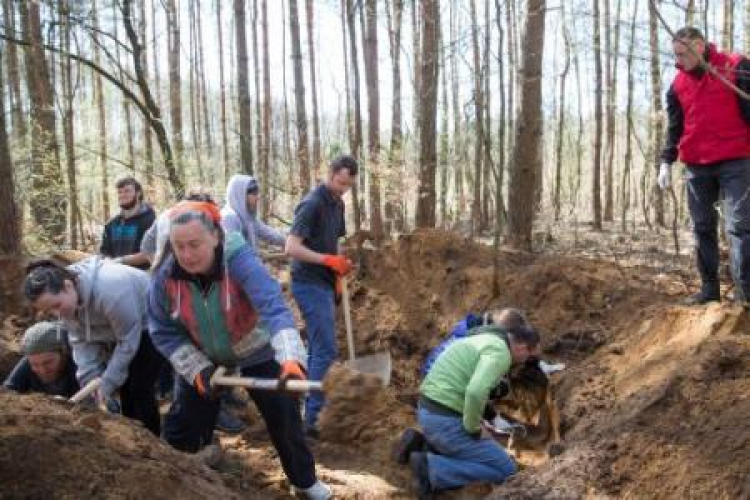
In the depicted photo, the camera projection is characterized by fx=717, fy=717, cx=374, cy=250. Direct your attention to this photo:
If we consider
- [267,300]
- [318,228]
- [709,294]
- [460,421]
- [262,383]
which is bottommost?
[460,421]

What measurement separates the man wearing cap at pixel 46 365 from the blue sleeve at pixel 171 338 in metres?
1.10

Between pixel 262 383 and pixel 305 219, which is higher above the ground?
pixel 305 219

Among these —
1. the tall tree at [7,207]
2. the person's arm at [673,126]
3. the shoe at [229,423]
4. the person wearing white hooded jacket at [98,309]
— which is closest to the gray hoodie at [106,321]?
the person wearing white hooded jacket at [98,309]

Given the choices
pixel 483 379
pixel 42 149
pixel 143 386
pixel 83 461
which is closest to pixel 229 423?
pixel 143 386

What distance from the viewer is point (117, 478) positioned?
8.20 ft

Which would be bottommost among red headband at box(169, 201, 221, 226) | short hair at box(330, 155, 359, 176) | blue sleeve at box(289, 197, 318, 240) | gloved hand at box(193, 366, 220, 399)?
gloved hand at box(193, 366, 220, 399)

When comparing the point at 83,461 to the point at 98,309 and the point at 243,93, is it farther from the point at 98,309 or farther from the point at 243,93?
the point at 243,93

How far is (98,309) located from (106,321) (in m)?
0.13

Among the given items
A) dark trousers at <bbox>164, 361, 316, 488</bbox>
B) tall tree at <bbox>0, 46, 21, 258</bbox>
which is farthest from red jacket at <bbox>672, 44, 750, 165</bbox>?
tall tree at <bbox>0, 46, 21, 258</bbox>

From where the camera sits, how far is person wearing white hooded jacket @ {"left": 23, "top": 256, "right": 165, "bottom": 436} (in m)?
3.49

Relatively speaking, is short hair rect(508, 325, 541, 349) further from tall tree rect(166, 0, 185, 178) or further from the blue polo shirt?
tall tree rect(166, 0, 185, 178)

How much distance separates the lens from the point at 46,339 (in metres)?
4.11

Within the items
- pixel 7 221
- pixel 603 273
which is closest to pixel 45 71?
pixel 7 221

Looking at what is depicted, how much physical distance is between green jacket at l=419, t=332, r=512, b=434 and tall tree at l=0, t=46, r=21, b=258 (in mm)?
5223
